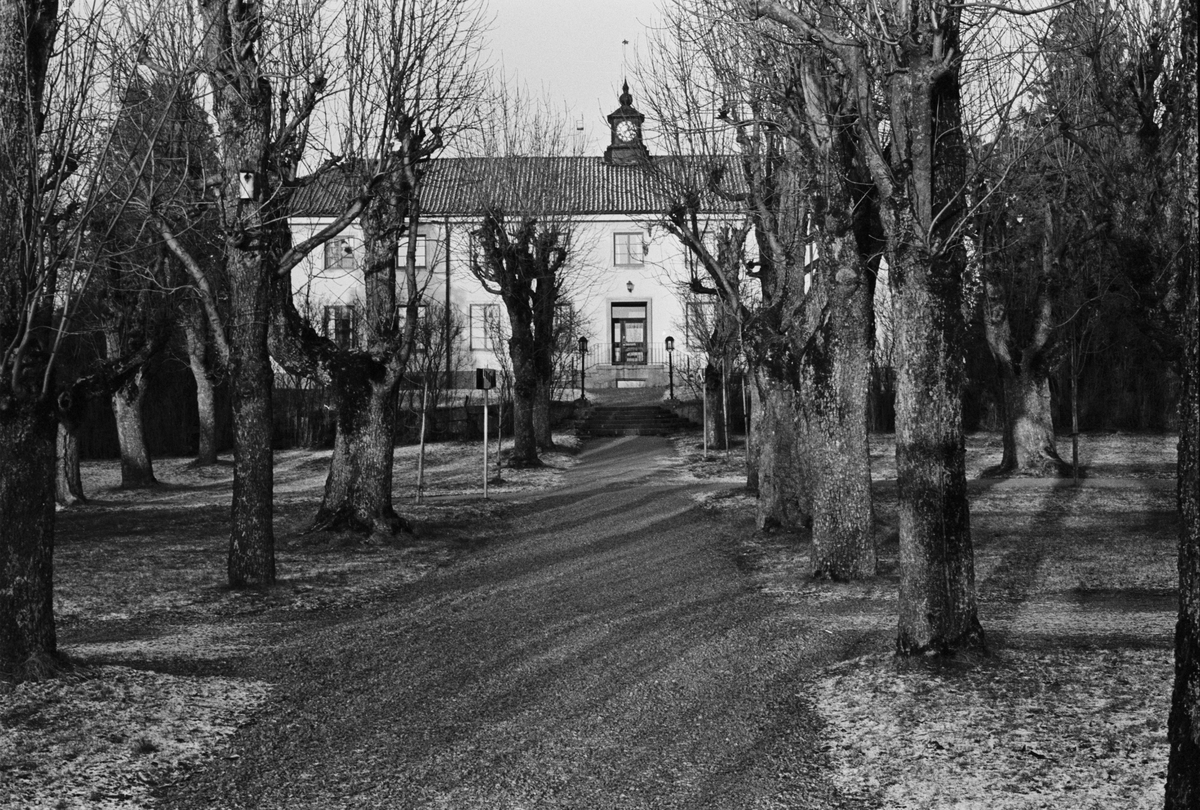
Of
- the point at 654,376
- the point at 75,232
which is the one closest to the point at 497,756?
the point at 75,232

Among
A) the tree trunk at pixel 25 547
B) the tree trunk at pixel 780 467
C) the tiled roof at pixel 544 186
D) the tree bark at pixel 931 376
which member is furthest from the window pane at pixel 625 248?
the tree trunk at pixel 25 547

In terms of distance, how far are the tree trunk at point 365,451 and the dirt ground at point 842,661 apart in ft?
1.45

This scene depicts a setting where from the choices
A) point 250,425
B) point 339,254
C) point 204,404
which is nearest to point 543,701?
point 250,425

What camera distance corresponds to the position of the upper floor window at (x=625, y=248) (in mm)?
47875

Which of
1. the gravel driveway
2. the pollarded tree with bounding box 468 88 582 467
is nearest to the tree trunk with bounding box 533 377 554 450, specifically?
the pollarded tree with bounding box 468 88 582 467

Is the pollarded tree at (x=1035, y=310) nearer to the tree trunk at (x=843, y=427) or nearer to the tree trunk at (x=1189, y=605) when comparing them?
the tree trunk at (x=843, y=427)

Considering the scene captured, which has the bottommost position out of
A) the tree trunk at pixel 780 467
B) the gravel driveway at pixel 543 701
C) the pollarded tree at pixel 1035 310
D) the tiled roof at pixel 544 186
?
the gravel driveway at pixel 543 701

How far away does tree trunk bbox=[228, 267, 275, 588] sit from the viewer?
1088cm

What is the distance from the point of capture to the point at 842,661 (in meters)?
7.91

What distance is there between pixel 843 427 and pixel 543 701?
494cm

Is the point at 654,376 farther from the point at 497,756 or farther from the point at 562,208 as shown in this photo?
the point at 497,756

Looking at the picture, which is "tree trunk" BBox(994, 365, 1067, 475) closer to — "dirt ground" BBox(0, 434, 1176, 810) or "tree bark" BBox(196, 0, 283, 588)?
"dirt ground" BBox(0, 434, 1176, 810)

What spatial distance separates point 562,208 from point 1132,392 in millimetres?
16897

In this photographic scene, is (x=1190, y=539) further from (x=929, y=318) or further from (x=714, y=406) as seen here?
(x=714, y=406)
